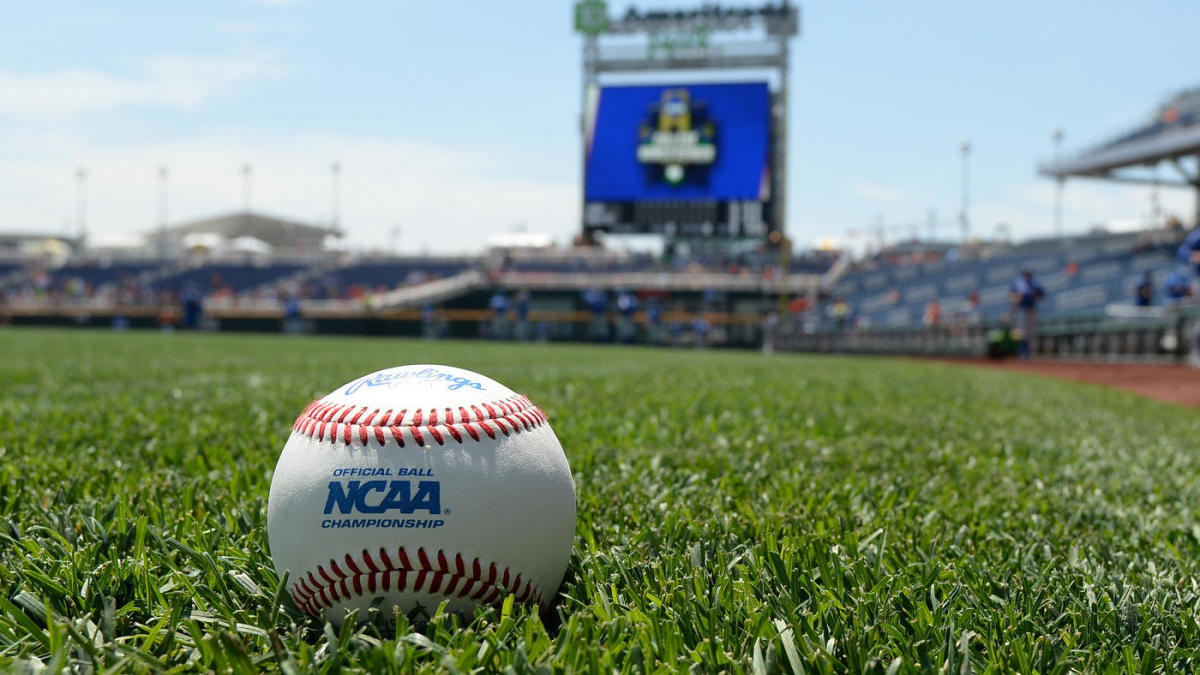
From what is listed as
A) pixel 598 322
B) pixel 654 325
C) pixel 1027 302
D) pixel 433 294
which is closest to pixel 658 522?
pixel 1027 302

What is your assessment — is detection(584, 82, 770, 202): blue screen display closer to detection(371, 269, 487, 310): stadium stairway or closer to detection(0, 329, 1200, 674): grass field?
detection(371, 269, 487, 310): stadium stairway

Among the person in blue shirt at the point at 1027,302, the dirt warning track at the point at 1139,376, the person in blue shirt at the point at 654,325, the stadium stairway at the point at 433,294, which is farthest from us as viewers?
the stadium stairway at the point at 433,294

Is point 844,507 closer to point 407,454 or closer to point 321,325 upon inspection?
point 407,454

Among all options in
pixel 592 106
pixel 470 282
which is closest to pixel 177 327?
pixel 470 282

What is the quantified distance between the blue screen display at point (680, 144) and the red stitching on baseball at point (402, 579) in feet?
75.5

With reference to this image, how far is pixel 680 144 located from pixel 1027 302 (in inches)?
427

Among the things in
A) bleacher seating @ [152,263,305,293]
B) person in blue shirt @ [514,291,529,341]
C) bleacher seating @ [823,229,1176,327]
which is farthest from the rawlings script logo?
bleacher seating @ [152,263,305,293]

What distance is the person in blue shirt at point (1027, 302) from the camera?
1570cm

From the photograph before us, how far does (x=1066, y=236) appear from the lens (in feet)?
121

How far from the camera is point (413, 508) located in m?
1.67

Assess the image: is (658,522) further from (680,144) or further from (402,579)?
(680,144)

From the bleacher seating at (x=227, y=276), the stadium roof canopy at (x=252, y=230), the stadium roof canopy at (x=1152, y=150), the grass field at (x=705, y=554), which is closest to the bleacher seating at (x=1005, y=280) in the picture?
the stadium roof canopy at (x=1152, y=150)

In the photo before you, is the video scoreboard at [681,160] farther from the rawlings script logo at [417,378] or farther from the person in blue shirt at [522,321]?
the rawlings script logo at [417,378]

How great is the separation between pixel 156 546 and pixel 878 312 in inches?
1226
